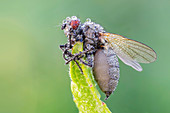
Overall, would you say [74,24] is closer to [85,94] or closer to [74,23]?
[74,23]

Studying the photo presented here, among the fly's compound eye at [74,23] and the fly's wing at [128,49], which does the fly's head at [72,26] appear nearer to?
the fly's compound eye at [74,23]

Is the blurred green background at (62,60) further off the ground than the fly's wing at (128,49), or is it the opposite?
the blurred green background at (62,60)

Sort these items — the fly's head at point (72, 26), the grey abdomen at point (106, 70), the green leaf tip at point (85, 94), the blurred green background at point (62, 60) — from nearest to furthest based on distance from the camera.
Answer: the green leaf tip at point (85, 94)
the grey abdomen at point (106, 70)
the fly's head at point (72, 26)
the blurred green background at point (62, 60)

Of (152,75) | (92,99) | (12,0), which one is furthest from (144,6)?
(92,99)

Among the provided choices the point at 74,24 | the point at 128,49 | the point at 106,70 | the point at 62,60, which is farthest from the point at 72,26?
the point at 62,60

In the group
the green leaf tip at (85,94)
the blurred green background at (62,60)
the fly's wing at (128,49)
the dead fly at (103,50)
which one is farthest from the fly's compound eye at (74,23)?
the blurred green background at (62,60)

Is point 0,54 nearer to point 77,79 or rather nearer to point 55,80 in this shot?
point 55,80
